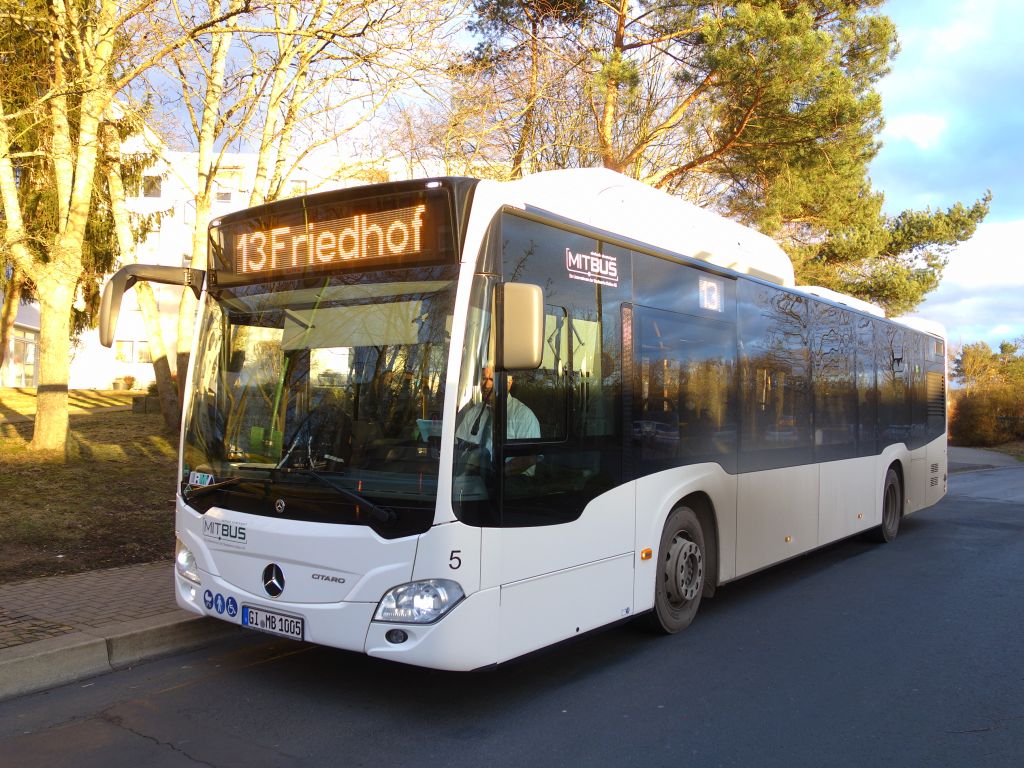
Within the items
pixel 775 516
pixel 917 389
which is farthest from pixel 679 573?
pixel 917 389

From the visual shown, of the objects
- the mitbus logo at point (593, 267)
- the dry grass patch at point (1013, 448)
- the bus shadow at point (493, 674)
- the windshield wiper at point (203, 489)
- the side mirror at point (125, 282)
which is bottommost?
the bus shadow at point (493, 674)

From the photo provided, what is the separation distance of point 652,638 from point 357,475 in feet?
9.50

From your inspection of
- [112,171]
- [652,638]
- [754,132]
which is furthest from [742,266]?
[112,171]

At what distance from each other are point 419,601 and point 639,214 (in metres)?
3.38

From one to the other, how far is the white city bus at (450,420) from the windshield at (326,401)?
0.01 m

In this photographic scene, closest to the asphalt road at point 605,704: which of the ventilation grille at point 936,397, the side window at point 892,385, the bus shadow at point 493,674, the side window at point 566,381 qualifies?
the bus shadow at point 493,674

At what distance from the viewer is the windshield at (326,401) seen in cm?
455

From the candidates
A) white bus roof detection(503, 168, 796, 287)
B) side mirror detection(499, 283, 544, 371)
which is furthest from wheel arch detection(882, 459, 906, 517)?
side mirror detection(499, 283, 544, 371)

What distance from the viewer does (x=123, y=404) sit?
96.7ft

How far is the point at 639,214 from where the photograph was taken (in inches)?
250

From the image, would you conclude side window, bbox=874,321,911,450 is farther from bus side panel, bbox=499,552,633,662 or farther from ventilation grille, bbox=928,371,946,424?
bus side panel, bbox=499,552,633,662

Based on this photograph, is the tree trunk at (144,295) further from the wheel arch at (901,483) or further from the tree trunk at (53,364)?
the wheel arch at (901,483)

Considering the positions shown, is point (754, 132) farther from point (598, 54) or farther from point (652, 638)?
point (652, 638)

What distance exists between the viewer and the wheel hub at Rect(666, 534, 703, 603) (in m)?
6.28
